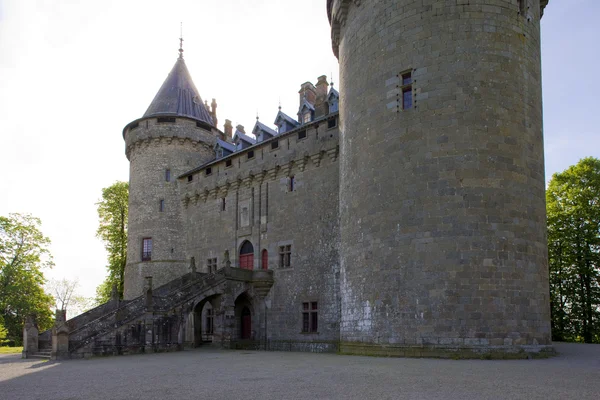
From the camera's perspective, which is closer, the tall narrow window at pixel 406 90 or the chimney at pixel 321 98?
the tall narrow window at pixel 406 90

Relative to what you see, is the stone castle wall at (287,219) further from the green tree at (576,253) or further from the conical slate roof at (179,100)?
the green tree at (576,253)

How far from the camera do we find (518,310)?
52.6ft

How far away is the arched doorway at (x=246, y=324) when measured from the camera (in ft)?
90.7

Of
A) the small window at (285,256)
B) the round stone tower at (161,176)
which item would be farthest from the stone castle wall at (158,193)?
the small window at (285,256)

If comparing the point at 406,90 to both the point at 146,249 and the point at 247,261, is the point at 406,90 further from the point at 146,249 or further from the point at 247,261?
the point at 146,249

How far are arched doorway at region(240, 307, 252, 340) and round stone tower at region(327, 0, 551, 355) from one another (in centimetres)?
948

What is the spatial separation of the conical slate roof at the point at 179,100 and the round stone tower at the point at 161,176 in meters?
0.06

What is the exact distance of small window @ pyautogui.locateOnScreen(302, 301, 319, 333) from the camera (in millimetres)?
24688

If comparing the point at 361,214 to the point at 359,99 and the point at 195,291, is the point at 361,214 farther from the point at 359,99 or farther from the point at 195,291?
the point at 195,291

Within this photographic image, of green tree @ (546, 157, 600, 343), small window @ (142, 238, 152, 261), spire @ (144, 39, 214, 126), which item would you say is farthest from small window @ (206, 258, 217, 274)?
green tree @ (546, 157, 600, 343)

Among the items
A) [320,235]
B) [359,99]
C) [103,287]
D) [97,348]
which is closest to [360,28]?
[359,99]

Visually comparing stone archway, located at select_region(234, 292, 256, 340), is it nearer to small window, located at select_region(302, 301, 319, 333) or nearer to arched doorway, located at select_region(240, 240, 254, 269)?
arched doorway, located at select_region(240, 240, 254, 269)

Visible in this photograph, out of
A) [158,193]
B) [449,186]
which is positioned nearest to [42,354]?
[158,193]

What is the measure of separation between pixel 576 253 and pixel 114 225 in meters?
31.4
